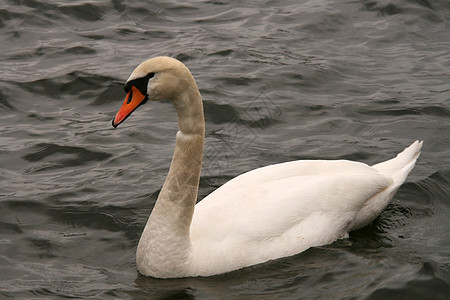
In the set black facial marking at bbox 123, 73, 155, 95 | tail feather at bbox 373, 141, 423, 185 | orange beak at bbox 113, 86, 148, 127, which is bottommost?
tail feather at bbox 373, 141, 423, 185

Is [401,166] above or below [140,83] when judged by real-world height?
below

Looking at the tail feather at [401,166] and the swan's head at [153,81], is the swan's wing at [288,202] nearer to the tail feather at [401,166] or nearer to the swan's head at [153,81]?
the tail feather at [401,166]

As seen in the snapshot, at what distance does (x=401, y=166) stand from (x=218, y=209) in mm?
1824

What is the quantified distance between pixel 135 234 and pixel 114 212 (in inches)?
16.8

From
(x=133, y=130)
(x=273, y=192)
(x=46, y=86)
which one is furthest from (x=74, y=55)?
(x=273, y=192)

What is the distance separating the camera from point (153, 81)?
229 inches

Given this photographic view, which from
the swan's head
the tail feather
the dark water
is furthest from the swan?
the tail feather

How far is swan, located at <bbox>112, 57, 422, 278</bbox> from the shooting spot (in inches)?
232

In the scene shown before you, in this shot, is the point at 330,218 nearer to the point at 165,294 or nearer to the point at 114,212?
the point at 165,294

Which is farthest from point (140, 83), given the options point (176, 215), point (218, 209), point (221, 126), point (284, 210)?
point (221, 126)

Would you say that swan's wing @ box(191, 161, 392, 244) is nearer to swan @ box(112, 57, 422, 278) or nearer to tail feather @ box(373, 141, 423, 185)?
swan @ box(112, 57, 422, 278)

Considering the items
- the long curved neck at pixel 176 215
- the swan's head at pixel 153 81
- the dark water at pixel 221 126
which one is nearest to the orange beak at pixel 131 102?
the swan's head at pixel 153 81

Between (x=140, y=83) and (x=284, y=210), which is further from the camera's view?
Answer: (x=284, y=210)

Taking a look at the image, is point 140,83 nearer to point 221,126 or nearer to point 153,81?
point 153,81
